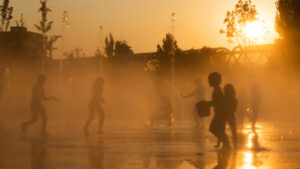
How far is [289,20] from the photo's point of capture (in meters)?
45.0

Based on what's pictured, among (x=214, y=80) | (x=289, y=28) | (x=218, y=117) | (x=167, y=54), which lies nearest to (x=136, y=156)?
(x=218, y=117)

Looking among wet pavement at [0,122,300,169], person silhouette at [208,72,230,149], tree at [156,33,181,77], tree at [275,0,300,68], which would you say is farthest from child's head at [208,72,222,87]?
tree at [156,33,181,77]

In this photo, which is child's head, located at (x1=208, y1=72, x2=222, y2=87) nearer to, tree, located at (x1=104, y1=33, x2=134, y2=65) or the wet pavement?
the wet pavement

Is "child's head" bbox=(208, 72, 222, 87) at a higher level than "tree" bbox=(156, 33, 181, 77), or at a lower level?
lower

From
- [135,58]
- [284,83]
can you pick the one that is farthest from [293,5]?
[135,58]

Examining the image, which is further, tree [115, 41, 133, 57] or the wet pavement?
tree [115, 41, 133, 57]

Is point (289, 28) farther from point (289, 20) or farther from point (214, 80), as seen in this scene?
point (214, 80)

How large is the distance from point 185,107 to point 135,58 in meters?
24.3

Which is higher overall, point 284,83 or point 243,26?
point 243,26

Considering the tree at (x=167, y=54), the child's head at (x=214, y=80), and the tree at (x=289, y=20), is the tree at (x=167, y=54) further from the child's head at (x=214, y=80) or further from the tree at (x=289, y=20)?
the child's head at (x=214, y=80)

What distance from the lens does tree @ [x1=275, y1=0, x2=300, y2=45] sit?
4466 cm

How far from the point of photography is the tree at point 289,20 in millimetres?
44656

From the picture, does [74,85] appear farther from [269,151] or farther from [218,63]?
[269,151]

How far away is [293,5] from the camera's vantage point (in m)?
44.7
